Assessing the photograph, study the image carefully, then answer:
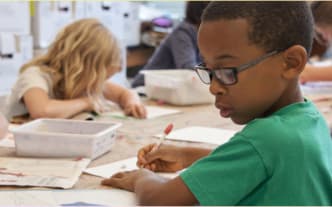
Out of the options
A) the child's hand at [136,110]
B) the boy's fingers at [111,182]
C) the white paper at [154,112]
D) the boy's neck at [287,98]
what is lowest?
the white paper at [154,112]

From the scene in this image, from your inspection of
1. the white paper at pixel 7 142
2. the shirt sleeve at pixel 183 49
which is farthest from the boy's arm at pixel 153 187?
the shirt sleeve at pixel 183 49

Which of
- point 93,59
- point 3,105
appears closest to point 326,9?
point 93,59

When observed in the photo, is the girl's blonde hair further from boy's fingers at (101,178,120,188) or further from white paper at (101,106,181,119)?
boy's fingers at (101,178,120,188)

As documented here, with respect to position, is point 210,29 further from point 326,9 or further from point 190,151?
point 326,9

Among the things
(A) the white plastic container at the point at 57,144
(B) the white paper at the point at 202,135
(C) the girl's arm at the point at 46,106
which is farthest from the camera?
(C) the girl's arm at the point at 46,106

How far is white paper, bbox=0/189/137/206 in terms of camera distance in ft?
3.20

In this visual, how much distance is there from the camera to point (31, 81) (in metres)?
1.78

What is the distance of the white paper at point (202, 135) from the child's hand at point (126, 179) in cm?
44

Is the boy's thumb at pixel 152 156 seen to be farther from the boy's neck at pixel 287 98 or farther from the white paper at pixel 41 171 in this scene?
the boy's neck at pixel 287 98

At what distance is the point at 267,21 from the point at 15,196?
0.56 m

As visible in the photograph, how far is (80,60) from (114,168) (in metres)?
0.74

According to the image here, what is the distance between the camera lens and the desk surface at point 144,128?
4.09ft

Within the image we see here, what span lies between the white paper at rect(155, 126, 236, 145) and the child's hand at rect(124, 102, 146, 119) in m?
0.23

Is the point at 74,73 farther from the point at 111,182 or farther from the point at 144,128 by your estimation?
the point at 111,182
